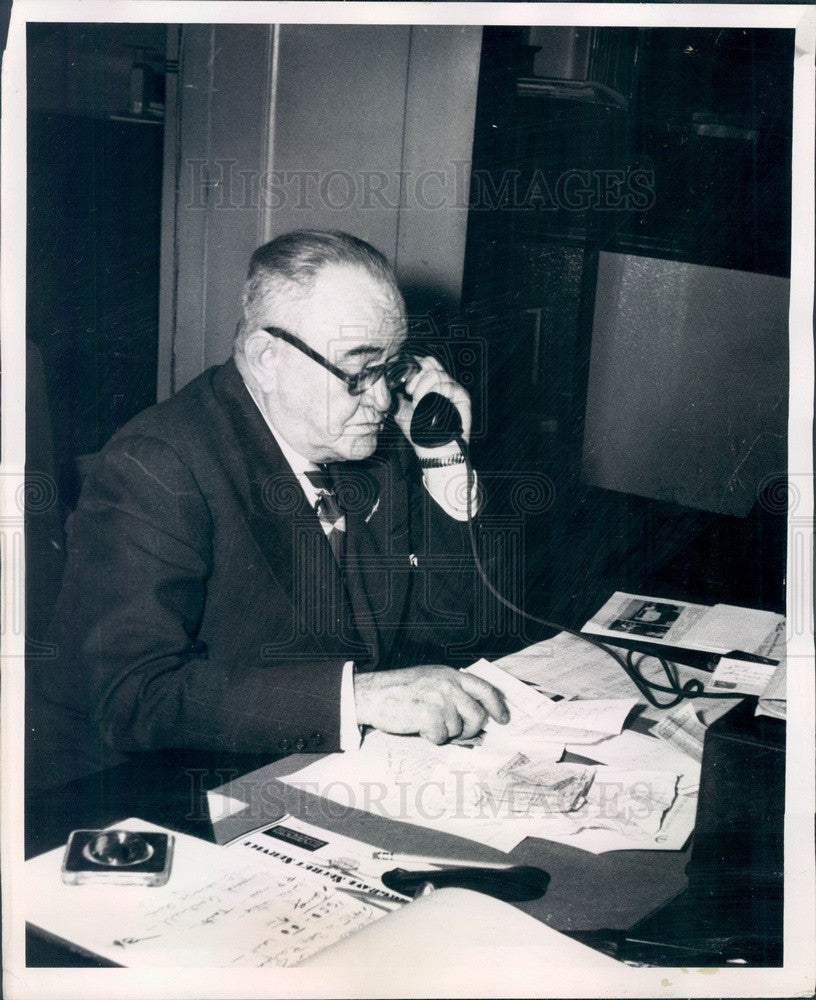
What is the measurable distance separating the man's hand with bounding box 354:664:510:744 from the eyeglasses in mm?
372

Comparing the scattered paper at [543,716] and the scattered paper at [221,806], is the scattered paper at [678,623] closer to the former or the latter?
the scattered paper at [543,716]

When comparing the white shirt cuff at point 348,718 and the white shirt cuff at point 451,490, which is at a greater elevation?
the white shirt cuff at point 451,490

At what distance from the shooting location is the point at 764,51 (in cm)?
119

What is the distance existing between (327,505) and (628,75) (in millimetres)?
669

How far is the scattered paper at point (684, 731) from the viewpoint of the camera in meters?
1.20

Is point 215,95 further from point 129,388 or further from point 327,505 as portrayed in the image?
point 327,505

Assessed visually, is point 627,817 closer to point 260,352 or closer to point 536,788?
point 536,788

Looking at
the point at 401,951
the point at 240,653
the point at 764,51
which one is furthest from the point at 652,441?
the point at 401,951

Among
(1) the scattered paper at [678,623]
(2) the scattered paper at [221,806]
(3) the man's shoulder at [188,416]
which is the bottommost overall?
(2) the scattered paper at [221,806]

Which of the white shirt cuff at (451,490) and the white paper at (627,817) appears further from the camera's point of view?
the white shirt cuff at (451,490)

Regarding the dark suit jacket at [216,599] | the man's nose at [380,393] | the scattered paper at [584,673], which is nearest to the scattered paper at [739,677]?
the scattered paper at [584,673]

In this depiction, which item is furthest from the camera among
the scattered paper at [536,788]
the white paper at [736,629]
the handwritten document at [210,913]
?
the white paper at [736,629]

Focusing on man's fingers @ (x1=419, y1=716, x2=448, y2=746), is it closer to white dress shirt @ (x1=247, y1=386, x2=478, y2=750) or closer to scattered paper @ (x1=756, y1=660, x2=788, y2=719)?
white dress shirt @ (x1=247, y1=386, x2=478, y2=750)

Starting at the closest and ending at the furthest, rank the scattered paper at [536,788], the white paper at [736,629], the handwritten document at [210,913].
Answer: the handwritten document at [210,913]
the scattered paper at [536,788]
the white paper at [736,629]
